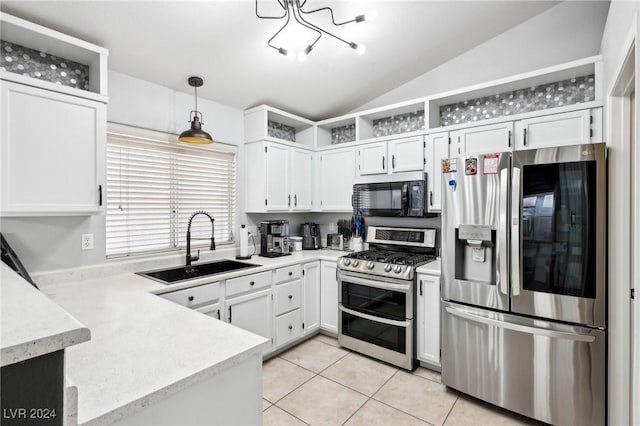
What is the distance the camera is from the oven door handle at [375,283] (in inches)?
106

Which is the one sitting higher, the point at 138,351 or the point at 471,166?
Result: the point at 471,166

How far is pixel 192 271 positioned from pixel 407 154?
7.65 ft

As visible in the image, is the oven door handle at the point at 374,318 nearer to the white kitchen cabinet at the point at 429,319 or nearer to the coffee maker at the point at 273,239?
→ the white kitchen cabinet at the point at 429,319

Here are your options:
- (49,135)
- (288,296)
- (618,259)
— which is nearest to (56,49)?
(49,135)

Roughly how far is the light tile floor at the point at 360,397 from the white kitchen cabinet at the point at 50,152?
1.88 metres

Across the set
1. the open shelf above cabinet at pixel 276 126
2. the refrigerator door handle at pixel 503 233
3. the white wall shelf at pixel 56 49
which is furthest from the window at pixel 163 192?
the refrigerator door handle at pixel 503 233

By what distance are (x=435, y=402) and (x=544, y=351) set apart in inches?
32.6

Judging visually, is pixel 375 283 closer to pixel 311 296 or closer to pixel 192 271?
pixel 311 296

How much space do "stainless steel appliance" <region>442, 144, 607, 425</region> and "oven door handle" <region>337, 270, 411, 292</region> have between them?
363 millimetres

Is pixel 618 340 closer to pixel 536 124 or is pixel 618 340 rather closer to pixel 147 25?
pixel 536 124

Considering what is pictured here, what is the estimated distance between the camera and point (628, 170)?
1775 millimetres

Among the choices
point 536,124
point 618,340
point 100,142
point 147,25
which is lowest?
point 618,340

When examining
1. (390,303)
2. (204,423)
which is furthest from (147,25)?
(390,303)

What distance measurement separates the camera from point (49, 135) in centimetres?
183
